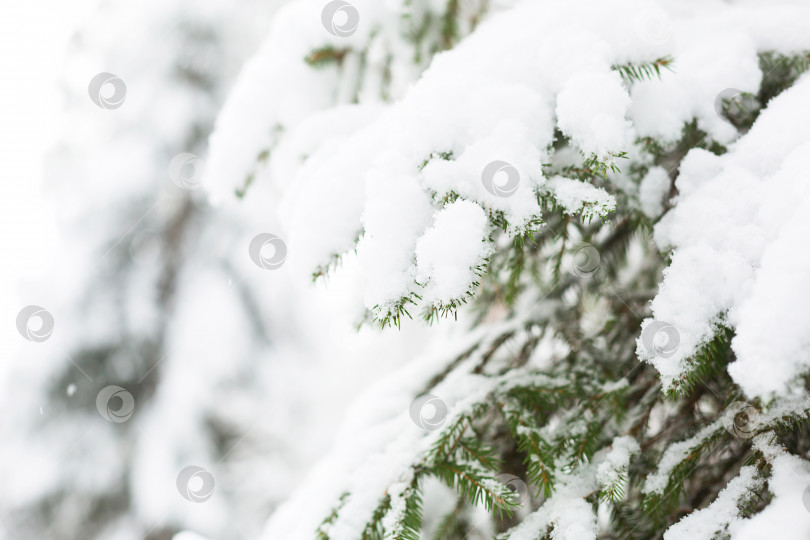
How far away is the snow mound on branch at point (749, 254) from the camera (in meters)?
0.68

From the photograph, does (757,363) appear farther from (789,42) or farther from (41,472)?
(41,472)

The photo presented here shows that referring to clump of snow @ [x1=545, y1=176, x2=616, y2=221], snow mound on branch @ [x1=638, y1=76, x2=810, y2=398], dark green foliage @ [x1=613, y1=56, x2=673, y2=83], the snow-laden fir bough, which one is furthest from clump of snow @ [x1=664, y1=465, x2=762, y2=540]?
dark green foliage @ [x1=613, y1=56, x2=673, y2=83]

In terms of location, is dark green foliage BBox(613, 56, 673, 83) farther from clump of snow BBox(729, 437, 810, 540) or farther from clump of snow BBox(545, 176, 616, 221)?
clump of snow BBox(729, 437, 810, 540)

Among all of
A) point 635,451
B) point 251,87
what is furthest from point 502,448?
point 251,87

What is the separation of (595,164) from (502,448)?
90 centimetres

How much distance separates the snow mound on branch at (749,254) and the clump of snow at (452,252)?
37cm

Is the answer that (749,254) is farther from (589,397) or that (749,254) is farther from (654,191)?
(589,397)

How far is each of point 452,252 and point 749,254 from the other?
0.54 metres

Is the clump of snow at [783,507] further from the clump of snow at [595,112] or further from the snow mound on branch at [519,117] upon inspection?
the clump of snow at [595,112]

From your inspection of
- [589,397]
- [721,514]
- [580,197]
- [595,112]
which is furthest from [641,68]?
[721,514]

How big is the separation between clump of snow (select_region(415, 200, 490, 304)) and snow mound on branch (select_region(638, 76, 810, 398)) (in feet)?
1.20

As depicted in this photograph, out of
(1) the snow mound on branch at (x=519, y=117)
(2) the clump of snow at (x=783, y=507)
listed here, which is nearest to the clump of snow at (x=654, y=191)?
(1) the snow mound on branch at (x=519, y=117)

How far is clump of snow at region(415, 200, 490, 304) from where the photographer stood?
0.75 m

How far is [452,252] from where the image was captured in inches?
29.7
